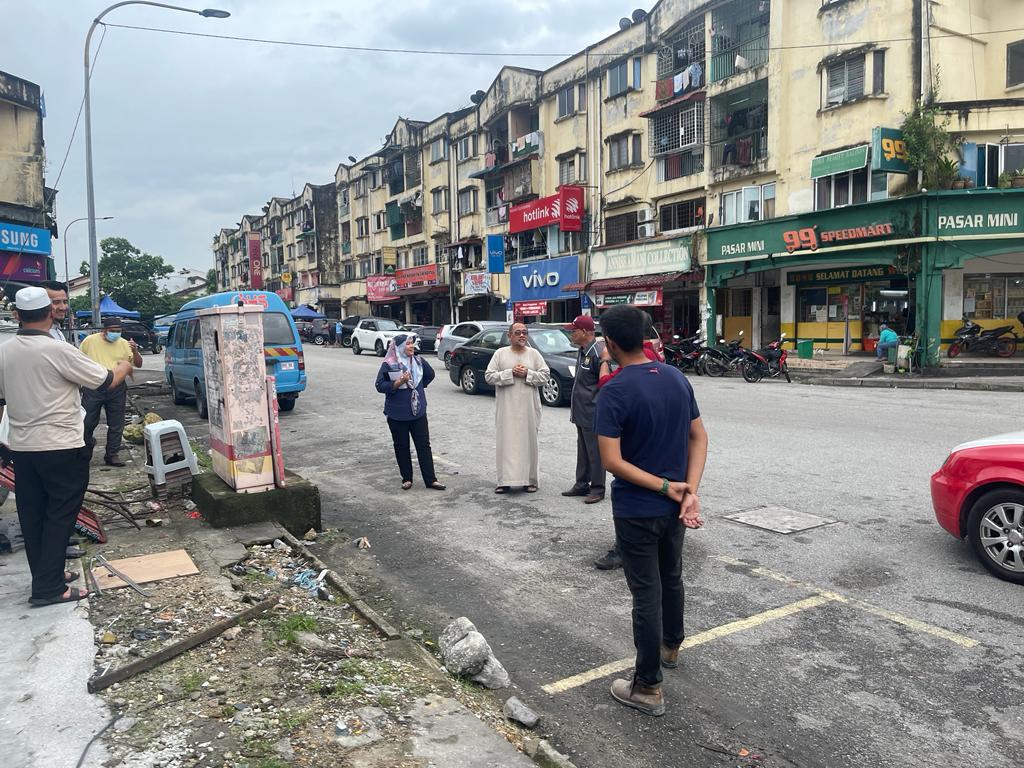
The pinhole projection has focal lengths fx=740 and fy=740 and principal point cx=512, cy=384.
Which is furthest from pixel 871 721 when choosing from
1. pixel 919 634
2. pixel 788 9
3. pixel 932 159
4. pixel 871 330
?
pixel 788 9

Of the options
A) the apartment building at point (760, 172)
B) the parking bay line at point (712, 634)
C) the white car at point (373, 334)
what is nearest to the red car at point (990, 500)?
the parking bay line at point (712, 634)

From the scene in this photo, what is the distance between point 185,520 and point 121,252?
67710 mm

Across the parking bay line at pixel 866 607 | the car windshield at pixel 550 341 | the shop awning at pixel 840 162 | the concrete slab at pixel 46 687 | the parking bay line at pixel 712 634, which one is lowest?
the parking bay line at pixel 712 634

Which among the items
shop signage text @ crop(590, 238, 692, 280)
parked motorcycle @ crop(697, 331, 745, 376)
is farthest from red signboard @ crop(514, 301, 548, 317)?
parked motorcycle @ crop(697, 331, 745, 376)

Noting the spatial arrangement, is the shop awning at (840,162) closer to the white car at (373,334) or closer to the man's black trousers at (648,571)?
the white car at (373,334)

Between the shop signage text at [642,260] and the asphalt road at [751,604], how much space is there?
18737 millimetres

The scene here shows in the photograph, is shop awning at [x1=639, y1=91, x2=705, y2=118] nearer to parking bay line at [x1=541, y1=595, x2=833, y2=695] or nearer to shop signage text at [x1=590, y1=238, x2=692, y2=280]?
shop signage text at [x1=590, y1=238, x2=692, y2=280]

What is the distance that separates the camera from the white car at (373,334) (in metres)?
32.6

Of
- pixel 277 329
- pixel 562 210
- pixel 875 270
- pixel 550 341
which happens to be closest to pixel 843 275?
pixel 875 270

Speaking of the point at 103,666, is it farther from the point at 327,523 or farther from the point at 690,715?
the point at 327,523

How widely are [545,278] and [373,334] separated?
8.32 meters

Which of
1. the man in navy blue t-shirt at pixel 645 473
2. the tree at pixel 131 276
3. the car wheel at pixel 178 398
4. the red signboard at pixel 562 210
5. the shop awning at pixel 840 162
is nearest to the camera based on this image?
the man in navy blue t-shirt at pixel 645 473

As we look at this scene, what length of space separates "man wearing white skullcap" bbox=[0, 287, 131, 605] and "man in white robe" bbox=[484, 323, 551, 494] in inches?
149

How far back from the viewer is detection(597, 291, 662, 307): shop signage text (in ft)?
92.0
